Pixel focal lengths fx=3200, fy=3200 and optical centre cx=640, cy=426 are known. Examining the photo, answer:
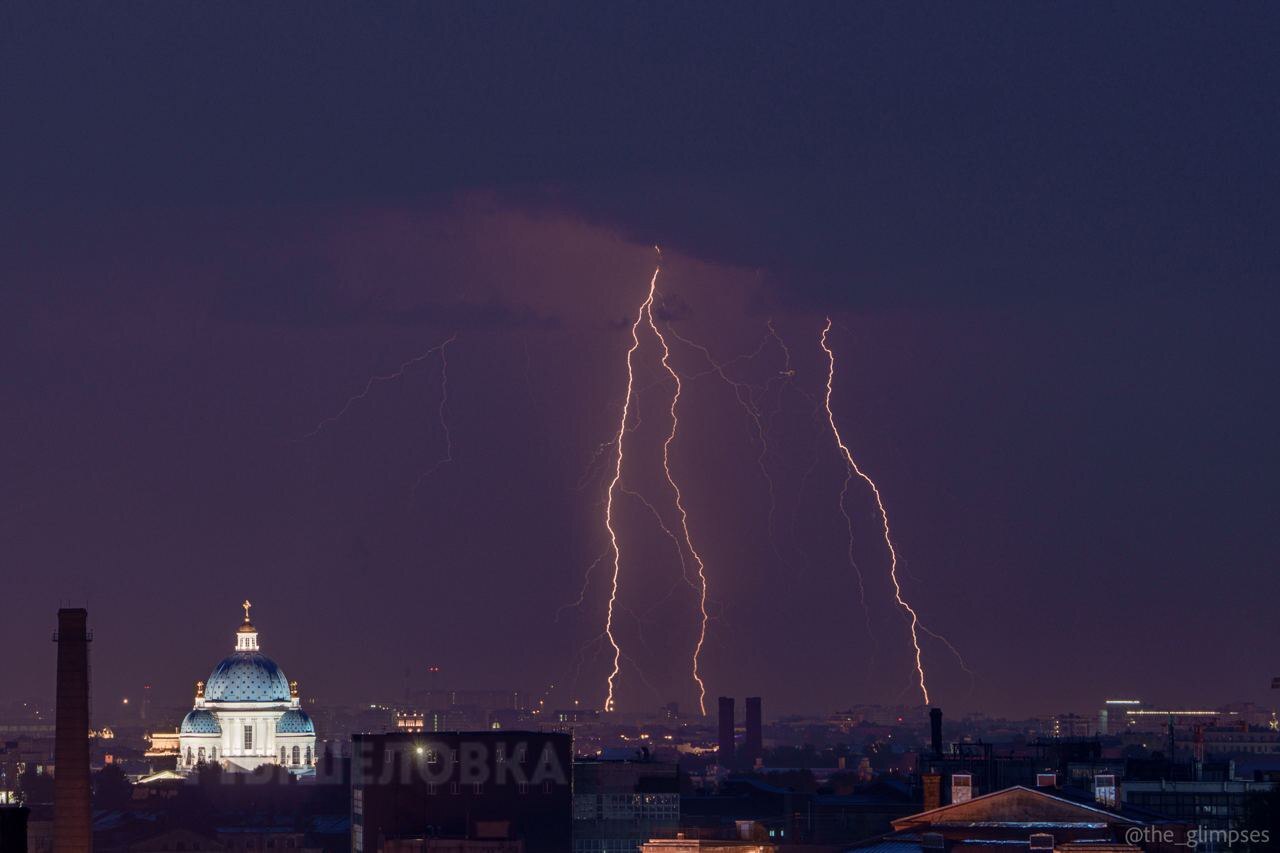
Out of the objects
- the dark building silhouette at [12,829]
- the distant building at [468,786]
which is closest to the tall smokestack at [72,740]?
the distant building at [468,786]

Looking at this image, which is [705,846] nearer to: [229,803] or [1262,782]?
[1262,782]

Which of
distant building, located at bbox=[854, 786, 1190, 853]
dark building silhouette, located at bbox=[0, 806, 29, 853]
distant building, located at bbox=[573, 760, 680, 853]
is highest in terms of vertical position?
dark building silhouette, located at bbox=[0, 806, 29, 853]

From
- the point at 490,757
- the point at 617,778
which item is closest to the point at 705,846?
the point at 490,757

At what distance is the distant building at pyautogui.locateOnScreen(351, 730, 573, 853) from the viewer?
422ft

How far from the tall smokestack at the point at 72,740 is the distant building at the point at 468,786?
47.1 ft

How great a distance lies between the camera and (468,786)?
129875 millimetres

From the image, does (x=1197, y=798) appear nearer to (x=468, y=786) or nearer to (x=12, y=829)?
(x=468, y=786)

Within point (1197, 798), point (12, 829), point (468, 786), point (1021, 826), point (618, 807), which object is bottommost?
point (618, 807)

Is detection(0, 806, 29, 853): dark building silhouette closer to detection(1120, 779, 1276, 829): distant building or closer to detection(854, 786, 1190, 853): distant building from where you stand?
detection(854, 786, 1190, 853): distant building

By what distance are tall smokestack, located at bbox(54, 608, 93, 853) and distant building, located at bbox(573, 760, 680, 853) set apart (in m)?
26.7

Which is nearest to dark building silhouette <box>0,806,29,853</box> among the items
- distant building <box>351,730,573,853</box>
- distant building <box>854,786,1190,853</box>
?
distant building <box>854,786,1190,853</box>

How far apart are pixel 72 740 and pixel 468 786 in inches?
739

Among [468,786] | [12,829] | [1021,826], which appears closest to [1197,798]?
[468,786]

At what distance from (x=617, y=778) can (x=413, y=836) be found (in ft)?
77.0
